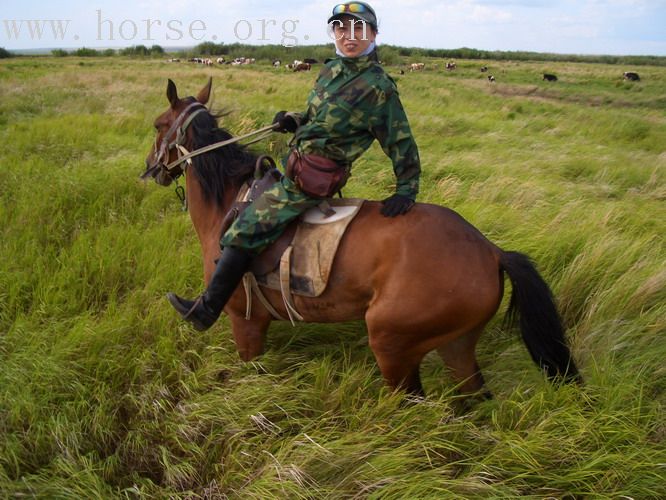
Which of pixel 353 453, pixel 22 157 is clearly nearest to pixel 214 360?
pixel 353 453

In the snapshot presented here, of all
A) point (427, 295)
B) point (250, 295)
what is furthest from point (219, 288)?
point (427, 295)

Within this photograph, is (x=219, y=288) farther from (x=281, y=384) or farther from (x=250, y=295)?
(x=281, y=384)

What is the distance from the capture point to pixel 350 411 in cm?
256

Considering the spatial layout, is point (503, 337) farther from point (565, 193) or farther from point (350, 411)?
point (565, 193)

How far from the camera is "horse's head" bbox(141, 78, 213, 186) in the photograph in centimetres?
306

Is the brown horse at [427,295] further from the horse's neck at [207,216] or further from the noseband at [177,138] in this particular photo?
the noseband at [177,138]

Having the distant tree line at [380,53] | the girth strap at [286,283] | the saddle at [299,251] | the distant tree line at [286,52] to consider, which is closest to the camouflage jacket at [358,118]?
the saddle at [299,251]

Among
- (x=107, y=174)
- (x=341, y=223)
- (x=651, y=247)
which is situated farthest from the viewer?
(x=107, y=174)

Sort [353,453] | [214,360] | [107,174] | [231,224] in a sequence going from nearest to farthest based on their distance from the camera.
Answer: [353,453] < [231,224] < [214,360] < [107,174]

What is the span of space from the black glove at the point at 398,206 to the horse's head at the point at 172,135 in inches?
59.1

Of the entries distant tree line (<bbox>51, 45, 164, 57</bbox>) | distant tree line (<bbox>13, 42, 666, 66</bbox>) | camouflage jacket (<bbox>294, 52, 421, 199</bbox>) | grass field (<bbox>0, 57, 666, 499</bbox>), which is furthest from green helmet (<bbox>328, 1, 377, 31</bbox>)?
distant tree line (<bbox>51, 45, 164, 57</bbox>)

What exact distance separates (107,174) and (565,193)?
577 cm

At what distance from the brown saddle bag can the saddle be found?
0.14 meters

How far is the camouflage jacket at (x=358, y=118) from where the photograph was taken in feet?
7.73
